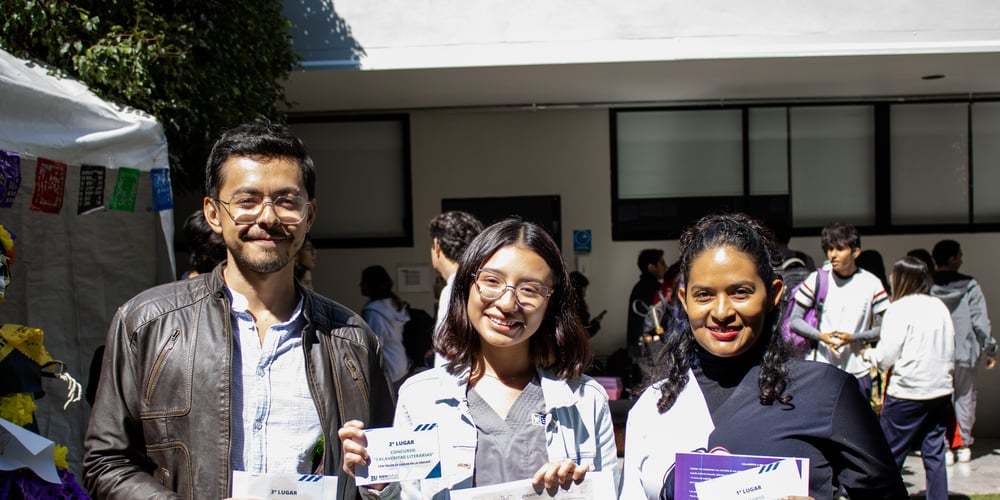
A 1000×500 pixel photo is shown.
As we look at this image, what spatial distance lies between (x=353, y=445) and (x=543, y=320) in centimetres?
72

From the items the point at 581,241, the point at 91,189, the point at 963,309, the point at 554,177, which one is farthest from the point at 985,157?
the point at 91,189

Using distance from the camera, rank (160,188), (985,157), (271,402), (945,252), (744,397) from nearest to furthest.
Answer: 1. (744,397)
2. (271,402)
3. (160,188)
4. (945,252)
5. (985,157)

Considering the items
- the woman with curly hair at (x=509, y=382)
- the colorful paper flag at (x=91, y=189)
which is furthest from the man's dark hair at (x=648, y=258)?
the woman with curly hair at (x=509, y=382)

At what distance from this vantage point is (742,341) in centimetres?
220

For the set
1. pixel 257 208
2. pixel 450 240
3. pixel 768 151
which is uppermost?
pixel 768 151

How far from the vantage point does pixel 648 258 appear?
27.7 feet

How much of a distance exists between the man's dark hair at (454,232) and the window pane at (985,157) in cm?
702

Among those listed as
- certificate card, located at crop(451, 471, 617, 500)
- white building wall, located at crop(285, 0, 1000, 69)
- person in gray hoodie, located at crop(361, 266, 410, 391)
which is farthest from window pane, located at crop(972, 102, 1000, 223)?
certificate card, located at crop(451, 471, 617, 500)

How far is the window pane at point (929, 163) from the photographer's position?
920 centimetres

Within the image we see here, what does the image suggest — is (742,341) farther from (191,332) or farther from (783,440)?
(191,332)

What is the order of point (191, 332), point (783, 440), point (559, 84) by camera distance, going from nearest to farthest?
point (783, 440)
point (191, 332)
point (559, 84)

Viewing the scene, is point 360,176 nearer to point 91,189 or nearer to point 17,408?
point 91,189

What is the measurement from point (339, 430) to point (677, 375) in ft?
3.13

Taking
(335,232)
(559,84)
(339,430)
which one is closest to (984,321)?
(559,84)
